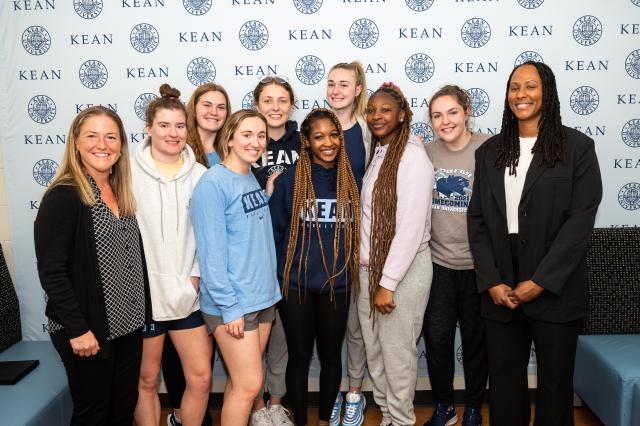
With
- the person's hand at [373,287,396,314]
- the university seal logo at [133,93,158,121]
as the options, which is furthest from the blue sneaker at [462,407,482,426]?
the university seal logo at [133,93,158,121]

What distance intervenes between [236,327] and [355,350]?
85 cm

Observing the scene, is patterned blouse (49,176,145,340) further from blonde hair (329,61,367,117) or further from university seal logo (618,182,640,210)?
university seal logo (618,182,640,210)

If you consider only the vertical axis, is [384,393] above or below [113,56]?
below

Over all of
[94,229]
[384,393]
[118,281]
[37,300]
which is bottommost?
[384,393]

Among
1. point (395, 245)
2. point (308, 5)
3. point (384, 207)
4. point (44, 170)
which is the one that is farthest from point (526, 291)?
point (44, 170)

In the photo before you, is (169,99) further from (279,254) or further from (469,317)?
(469,317)

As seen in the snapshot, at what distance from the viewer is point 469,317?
248 cm

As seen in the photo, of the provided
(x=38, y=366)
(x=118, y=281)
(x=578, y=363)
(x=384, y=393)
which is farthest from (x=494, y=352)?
(x=38, y=366)

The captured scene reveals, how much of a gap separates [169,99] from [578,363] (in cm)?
244

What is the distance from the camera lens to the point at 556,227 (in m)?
1.98

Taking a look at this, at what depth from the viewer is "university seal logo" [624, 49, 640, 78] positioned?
287 centimetres

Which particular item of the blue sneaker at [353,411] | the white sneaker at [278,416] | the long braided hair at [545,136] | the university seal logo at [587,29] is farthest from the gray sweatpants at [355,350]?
the university seal logo at [587,29]

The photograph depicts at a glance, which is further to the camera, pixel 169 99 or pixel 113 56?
pixel 113 56

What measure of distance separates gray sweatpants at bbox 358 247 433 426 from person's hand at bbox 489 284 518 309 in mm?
350
